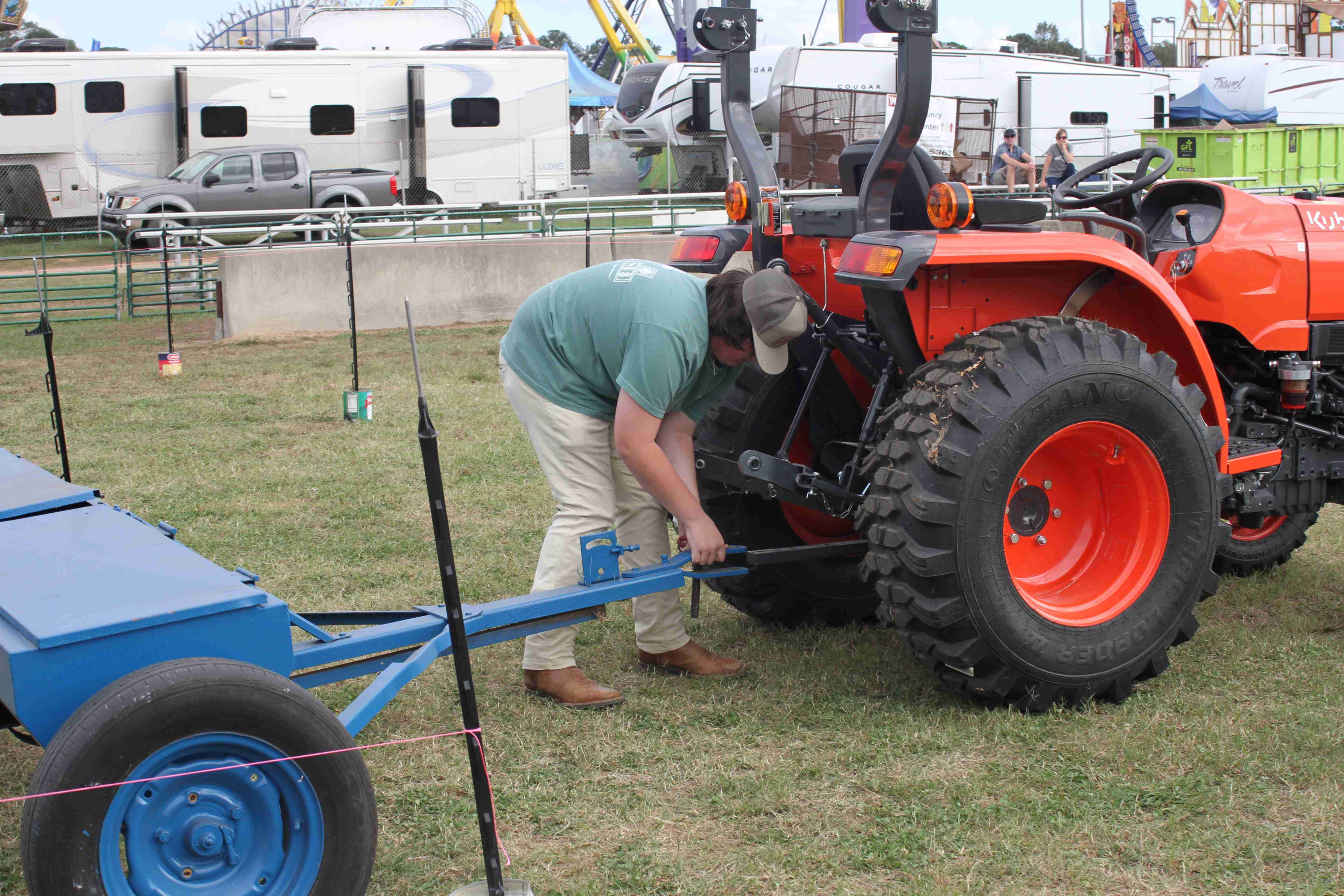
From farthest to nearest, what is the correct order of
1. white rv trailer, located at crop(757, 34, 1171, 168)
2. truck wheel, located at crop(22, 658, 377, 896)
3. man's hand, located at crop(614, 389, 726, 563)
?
white rv trailer, located at crop(757, 34, 1171, 168) → man's hand, located at crop(614, 389, 726, 563) → truck wheel, located at crop(22, 658, 377, 896)

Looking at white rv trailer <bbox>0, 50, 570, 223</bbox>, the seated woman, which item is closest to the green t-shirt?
the seated woman

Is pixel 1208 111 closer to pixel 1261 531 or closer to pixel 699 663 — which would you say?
pixel 1261 531

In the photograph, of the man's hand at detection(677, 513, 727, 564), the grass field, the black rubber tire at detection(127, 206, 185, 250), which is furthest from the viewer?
the black rubber tire at detection(127, 206, 185, 250)

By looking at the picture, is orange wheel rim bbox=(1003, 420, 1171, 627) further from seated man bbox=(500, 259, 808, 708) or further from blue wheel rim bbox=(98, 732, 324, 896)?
blue wheel rim bbox=(98, 732, 324, 896)

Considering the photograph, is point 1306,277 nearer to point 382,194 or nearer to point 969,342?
point 969,342

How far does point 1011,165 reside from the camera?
19.7 m

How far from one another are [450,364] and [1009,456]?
7.86m

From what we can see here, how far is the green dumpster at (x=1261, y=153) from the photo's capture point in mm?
19656

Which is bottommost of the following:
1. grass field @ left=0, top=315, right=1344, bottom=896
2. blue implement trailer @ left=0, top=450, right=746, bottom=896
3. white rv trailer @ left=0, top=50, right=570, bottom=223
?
grass field @ left=0, top=315, right=1344, bottom=896

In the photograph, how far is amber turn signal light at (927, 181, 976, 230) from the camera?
3.54m

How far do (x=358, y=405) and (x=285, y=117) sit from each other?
595 inches

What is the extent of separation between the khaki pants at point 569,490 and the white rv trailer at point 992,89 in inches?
711

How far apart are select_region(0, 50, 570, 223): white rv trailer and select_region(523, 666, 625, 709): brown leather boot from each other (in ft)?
62.3

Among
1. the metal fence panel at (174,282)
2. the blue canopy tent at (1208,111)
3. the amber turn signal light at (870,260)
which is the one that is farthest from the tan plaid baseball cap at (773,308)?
the blue canopy tent at (1208,111)
